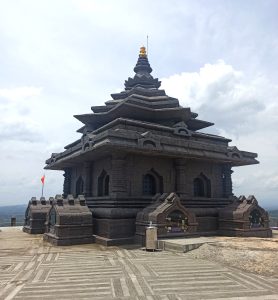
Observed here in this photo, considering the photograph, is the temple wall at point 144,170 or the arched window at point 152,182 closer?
the temple wall at point 144,170

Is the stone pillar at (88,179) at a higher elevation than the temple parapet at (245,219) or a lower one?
higher

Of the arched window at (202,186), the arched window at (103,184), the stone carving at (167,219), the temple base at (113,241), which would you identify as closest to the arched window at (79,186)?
the arched window at (103,184)

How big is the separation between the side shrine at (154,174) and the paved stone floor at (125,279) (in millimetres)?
4580

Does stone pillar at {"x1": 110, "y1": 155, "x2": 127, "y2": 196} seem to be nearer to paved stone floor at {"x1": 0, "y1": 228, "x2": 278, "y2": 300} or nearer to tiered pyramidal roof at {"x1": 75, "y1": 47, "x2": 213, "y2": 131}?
tiered pyramidal roof at {"x1": 75, "y1": 47, "x2": 213, "y2": 131}

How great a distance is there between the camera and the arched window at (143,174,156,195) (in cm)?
1953

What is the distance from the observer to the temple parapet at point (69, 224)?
53.6 ft

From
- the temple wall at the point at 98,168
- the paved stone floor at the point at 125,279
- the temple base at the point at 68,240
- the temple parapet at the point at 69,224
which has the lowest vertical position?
the paved stone floor at the point at 125,279

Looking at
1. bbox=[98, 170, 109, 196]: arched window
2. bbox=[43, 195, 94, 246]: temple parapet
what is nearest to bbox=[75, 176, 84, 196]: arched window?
bbox=[98, 170, 109, 196]: arched window

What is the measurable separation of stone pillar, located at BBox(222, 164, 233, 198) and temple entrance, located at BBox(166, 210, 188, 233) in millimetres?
6546

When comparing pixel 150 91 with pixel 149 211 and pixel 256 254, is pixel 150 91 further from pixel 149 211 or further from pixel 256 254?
pixel 256 254

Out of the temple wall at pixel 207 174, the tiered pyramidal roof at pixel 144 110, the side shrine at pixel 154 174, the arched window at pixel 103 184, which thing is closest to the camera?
the side shrine at pixel 154 174

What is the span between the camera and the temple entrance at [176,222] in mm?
16203

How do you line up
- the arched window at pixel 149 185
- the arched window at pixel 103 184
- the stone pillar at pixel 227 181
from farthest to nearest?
the stone pillar at pixel 227 181, the arched window at pixel 103 184, the arched window at pixel 149 185

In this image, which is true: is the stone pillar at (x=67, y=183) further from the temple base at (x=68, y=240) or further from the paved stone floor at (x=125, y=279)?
the paved stone floor at (x=125, y=279)
